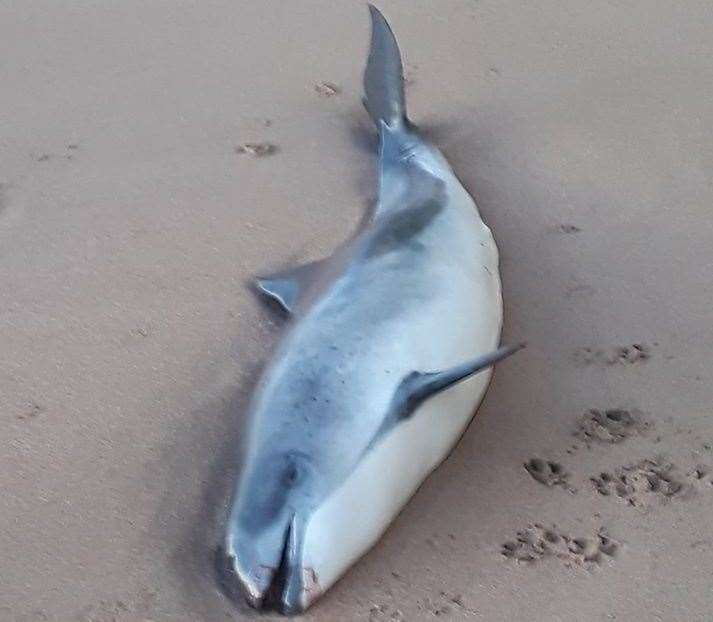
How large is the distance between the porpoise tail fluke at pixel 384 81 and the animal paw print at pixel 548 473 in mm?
1435

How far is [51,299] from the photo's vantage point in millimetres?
2947

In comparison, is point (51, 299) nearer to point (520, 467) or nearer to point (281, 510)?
point (281, 510)

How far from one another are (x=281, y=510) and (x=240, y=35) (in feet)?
8.63

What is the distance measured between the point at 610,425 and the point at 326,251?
1.02 m

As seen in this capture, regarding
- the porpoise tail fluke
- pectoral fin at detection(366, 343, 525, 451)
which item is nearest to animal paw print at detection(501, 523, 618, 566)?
pectoral fin at detection(366, 343, 525, 451)

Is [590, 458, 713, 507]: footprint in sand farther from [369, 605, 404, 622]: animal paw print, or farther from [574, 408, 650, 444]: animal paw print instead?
[369, 605, 404, 622]: animal paw print

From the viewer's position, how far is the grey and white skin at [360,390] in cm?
213

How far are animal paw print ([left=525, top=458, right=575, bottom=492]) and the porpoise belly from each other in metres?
0.19

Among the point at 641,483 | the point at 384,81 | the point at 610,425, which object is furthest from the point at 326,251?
the point at 641,483

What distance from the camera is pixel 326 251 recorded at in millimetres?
3141

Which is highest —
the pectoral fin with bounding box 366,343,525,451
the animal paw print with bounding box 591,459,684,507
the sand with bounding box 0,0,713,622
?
the pectoral fin with bounding box 366,343,525,451

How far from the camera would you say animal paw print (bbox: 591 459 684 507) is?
94.6 inches

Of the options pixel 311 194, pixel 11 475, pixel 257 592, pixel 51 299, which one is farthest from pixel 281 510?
pixel 311 194

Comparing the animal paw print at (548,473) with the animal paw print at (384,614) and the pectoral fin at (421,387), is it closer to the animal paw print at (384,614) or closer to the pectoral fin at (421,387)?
the pectoral fin at (421,387)
